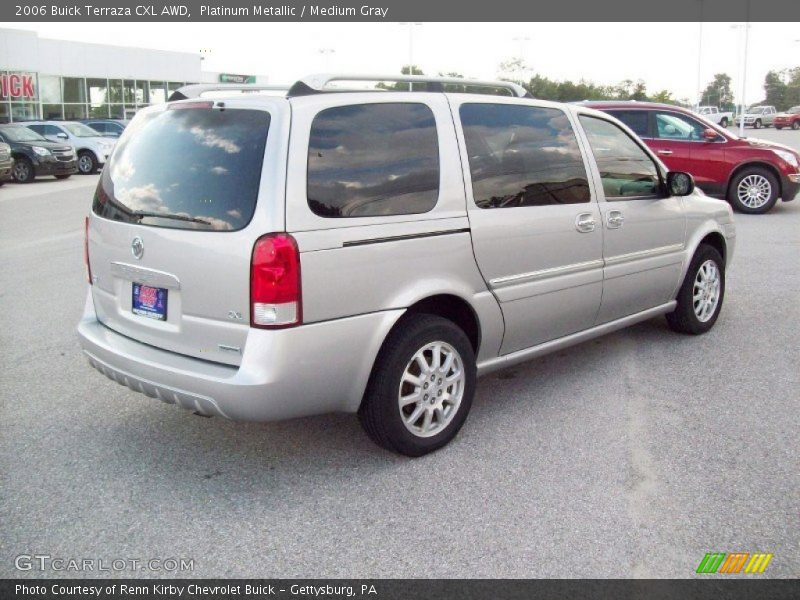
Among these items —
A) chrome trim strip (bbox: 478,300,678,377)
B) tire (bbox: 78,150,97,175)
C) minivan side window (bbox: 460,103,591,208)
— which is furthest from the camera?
tire (bbox: 78,150,97,175)

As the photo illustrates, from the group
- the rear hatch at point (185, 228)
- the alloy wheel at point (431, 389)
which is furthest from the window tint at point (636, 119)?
the rear hatch at point (185, 228)

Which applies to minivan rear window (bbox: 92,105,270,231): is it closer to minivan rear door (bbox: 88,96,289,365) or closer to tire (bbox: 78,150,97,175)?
minivan rear door (bbox: 88,96,289,365)

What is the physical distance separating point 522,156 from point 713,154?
9.90 m

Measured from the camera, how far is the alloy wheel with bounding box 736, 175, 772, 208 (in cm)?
1351

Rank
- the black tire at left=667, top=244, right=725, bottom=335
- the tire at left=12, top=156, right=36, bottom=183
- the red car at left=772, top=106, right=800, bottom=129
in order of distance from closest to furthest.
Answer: the black tire at left=667, top=244, right=725, bottom=335 → the tire at left=12, top=156, right=36, bottom=183 → the red car at left=772, top=106, right=800, bottom=129

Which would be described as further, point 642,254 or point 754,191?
point 754,191

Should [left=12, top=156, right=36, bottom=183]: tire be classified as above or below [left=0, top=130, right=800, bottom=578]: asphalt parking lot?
above

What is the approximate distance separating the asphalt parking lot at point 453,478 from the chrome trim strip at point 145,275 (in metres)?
0.91

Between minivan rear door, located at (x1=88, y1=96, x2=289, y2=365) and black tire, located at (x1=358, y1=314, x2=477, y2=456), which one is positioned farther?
black tire, located at (x1=358, y1=314, x2=477, y2=456)

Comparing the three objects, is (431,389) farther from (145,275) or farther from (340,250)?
(145,275)

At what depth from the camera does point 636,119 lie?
43.0 feet

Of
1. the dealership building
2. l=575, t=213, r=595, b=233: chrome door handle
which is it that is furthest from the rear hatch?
the dealership building

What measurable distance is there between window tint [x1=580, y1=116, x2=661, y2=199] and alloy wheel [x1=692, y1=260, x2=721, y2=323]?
2.99ft

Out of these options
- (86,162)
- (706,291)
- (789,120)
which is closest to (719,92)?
(789,120)
